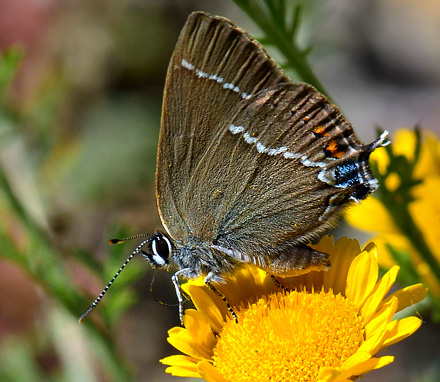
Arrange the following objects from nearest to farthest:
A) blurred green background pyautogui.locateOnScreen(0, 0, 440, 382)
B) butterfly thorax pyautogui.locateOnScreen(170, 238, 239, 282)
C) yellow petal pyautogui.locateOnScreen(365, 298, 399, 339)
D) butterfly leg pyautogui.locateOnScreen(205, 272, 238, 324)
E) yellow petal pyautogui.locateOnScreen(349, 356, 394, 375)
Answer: yellow petal pyautogui.locateOnScreen(349, 356, 394, 375) < yellow petal pyautogui.locateOnScreen(365, 298, 399, 339) < butterfly leg pyautogui.locateOnScreen(205, 272, 238, 324) < butterfly thorax pyautogui.locateOnScreen(170, 238, 239, 282) < blurred green background pyautogui.locateOnScreen(0, 0, 440, 382)

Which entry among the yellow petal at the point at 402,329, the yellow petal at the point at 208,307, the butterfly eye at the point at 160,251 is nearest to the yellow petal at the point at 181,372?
the yellow petal at the point at 208,307

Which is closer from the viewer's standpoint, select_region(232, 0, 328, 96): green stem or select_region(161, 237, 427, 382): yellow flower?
select_region(161, 237, 427, 382): yellow flower

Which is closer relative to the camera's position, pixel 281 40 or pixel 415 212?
pixel 281 40

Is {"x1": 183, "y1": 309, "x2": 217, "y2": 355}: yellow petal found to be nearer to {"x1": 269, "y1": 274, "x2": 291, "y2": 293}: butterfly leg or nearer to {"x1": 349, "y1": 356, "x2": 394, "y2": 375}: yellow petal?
{"x1": 269, "y1": 274, "x2": 291, "y2": 293}: butterfly leg

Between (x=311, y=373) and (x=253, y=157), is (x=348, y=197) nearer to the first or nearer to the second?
(x=253, y=157)

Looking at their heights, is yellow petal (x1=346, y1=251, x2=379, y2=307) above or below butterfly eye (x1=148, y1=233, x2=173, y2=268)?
below

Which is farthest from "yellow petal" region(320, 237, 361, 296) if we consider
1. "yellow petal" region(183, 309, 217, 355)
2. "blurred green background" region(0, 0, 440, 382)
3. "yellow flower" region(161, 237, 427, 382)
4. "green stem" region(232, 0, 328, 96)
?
"blurred green background" region(0, 0, 440, 382)

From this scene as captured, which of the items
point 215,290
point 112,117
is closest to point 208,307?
point 215,290

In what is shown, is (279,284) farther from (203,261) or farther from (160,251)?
(160,251)
